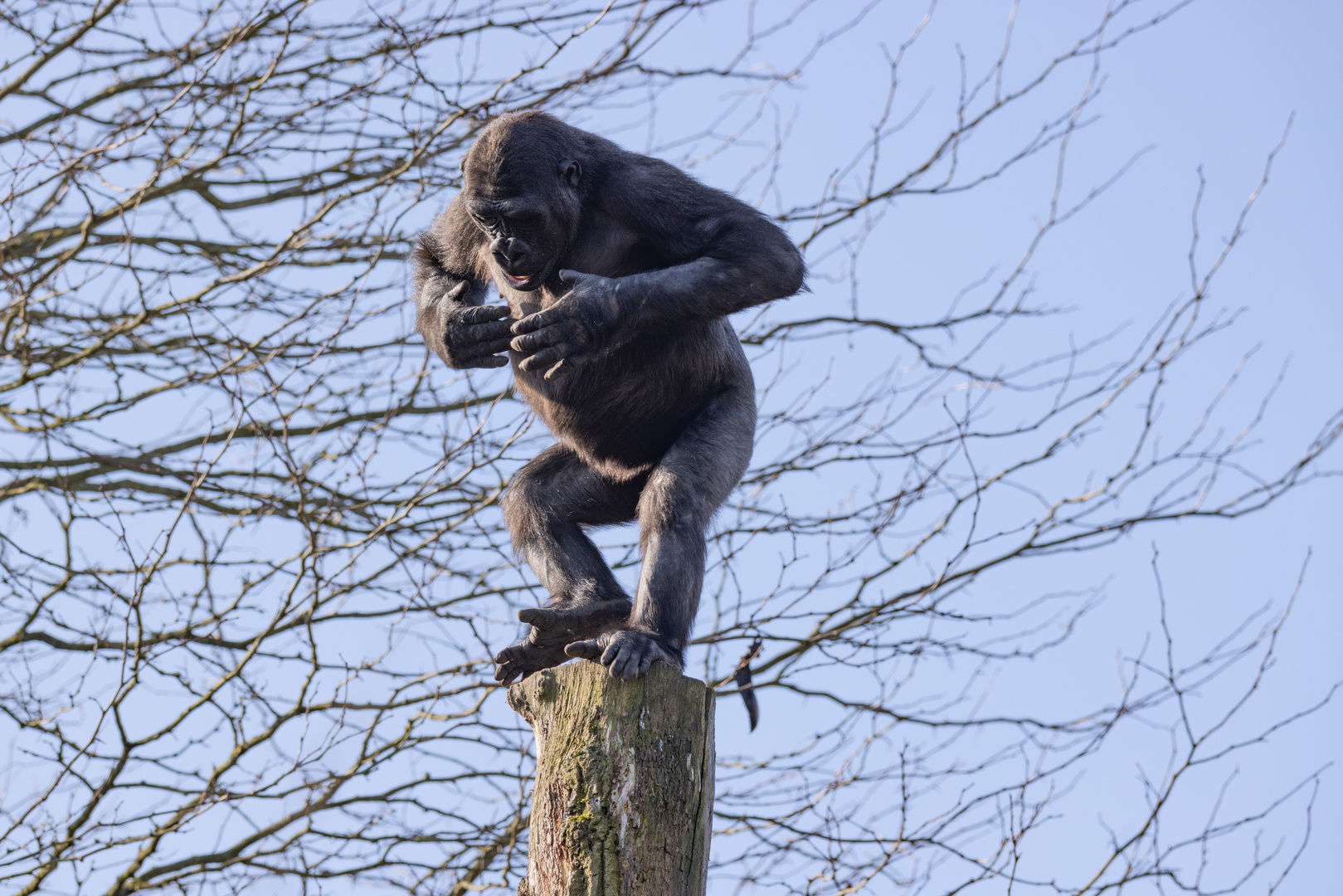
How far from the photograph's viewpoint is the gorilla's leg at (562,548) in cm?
441

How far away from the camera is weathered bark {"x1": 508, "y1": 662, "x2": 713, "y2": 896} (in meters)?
3.55

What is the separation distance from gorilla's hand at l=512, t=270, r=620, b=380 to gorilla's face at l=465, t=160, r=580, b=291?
0.33 metres

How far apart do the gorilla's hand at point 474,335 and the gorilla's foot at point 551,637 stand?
3.06ft

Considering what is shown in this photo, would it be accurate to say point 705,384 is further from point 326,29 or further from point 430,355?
point 326,29

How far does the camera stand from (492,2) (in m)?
8.25

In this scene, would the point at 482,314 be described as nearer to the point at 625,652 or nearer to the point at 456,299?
the point at 456,299

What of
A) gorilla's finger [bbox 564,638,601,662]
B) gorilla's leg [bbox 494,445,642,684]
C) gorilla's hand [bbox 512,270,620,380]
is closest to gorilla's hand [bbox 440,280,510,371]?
gorilla's hand [bbox 512,270,620,380]

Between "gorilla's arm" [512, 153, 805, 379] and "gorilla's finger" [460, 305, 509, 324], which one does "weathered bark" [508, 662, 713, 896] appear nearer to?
"gorilla's arm" [512, 153, 805, 379]

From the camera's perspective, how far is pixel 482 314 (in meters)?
4.44

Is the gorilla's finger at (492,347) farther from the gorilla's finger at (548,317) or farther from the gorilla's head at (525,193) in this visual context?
the gorilla's finger at (548,317)

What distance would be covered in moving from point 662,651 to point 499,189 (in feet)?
5.66

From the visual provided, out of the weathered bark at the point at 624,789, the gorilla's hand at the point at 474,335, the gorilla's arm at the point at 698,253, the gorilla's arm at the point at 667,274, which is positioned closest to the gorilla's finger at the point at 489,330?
the gorilla's hand at the point at 474,335

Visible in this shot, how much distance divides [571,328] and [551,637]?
1.11 m

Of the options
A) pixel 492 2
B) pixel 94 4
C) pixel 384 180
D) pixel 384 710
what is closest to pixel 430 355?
pixel 384 180
